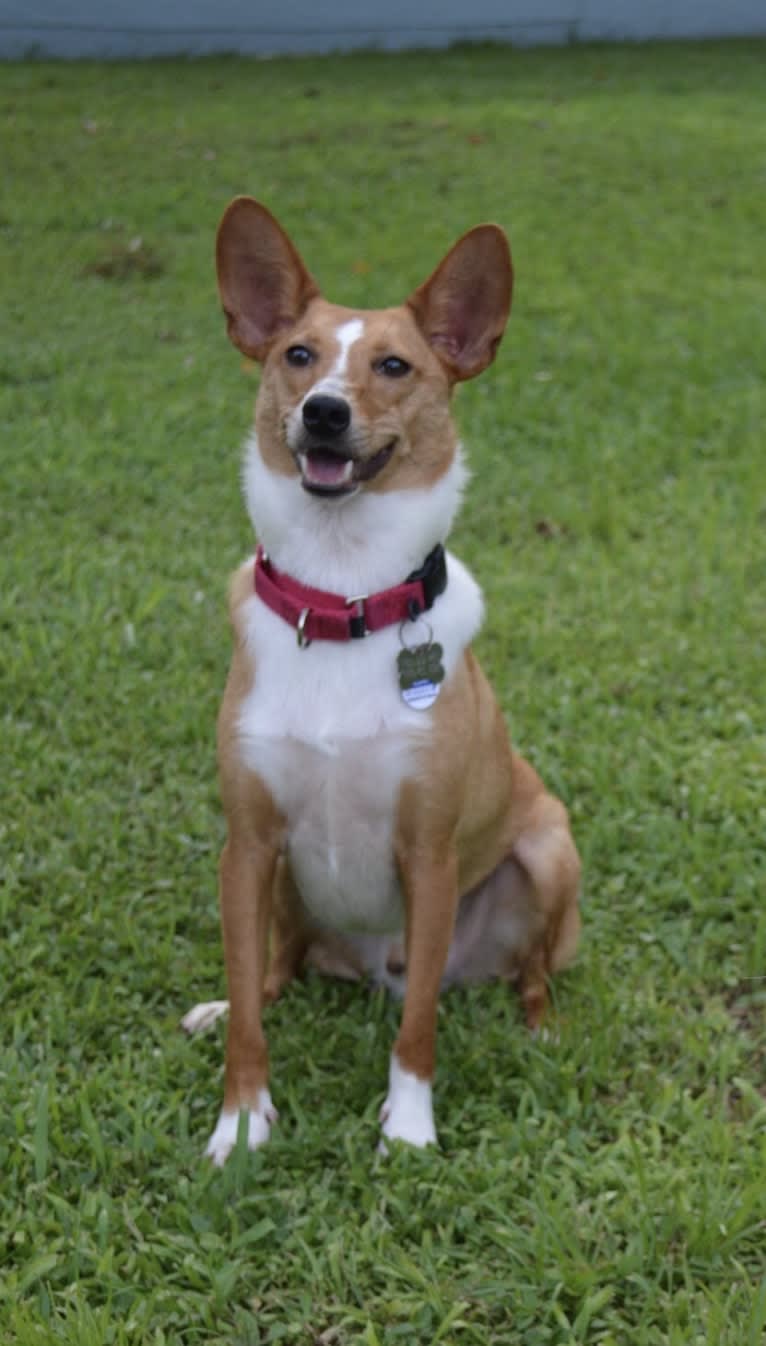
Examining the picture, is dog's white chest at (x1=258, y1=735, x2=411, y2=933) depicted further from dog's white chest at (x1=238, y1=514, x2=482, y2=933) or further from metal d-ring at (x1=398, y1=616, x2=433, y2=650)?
metal d-ring at (x1=398, y1=616, x2=433, y2=650)

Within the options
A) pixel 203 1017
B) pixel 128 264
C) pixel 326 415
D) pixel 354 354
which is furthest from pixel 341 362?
pixel 128 264

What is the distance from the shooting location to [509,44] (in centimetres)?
1526

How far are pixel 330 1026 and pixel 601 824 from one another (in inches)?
41.0

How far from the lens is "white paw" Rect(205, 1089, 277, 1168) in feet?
9.32

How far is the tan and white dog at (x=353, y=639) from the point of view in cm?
280

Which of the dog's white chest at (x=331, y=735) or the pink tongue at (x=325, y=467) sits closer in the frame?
the pink tongue at (x=325, y=467)

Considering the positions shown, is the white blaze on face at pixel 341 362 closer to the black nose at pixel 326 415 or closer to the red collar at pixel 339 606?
the black nose at pixel 326 415

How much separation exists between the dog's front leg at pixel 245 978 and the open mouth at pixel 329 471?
712mm

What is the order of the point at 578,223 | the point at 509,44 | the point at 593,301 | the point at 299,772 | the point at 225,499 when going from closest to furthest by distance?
the point at 299,772
the point at 225,499
the point at 593,301
the point at 578,223
the point at 509,44

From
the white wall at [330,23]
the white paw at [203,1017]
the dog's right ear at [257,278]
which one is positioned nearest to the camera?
the dog's right ear at [257,278]

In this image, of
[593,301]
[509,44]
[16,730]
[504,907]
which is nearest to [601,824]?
[504,907]

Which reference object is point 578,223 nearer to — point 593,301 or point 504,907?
point 593,301

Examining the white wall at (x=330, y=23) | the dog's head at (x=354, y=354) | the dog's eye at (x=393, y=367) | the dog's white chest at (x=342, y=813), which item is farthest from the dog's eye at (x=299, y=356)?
the white wall at (x=330, y=23)

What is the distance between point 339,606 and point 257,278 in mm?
706
